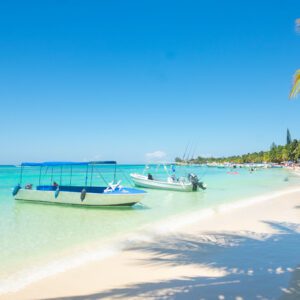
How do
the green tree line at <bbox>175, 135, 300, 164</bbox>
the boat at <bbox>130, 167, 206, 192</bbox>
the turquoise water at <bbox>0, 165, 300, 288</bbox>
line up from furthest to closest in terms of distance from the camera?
1. the green tree line at <bbox>175, 135, 300, 164</bbox>
2. the boat at <bbox>130, 167, 206, 192</bbox>
3. the turquoise water at <bbox>0, 165, 300, 288</bbox>

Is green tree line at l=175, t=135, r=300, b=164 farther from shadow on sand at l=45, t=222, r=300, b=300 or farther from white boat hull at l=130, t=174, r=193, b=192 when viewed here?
shadow on sand at l=45, t=222, r=300, b=300

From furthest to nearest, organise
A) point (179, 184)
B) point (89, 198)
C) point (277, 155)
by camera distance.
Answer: point (277, 155) < point (179, 184) < point (89, 198)

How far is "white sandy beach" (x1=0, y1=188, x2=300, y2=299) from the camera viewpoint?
19.5 ft

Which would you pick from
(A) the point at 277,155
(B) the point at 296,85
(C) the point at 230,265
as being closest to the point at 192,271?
(C) the point at 230,265

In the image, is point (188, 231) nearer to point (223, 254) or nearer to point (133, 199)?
point (223, 254)

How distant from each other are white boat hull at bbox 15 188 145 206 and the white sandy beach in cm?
723

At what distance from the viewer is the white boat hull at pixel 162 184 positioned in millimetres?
29391

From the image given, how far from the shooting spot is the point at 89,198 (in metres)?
18.8

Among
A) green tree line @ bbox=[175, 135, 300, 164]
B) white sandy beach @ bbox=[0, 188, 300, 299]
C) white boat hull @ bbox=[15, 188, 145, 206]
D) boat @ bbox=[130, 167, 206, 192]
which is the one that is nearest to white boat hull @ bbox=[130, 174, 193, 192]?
boat @ bbox=[130, 167, 206, 192]

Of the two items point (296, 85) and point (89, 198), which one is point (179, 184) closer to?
point (89, 198)

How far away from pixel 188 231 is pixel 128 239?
2449 mm

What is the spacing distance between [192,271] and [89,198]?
12506 mm

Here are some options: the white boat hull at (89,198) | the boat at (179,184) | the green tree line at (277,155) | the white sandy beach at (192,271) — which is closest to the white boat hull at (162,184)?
the boat at (179,184)

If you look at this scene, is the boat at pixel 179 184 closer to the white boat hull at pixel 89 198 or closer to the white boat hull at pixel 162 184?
the white boat hull at pixel 162 184
